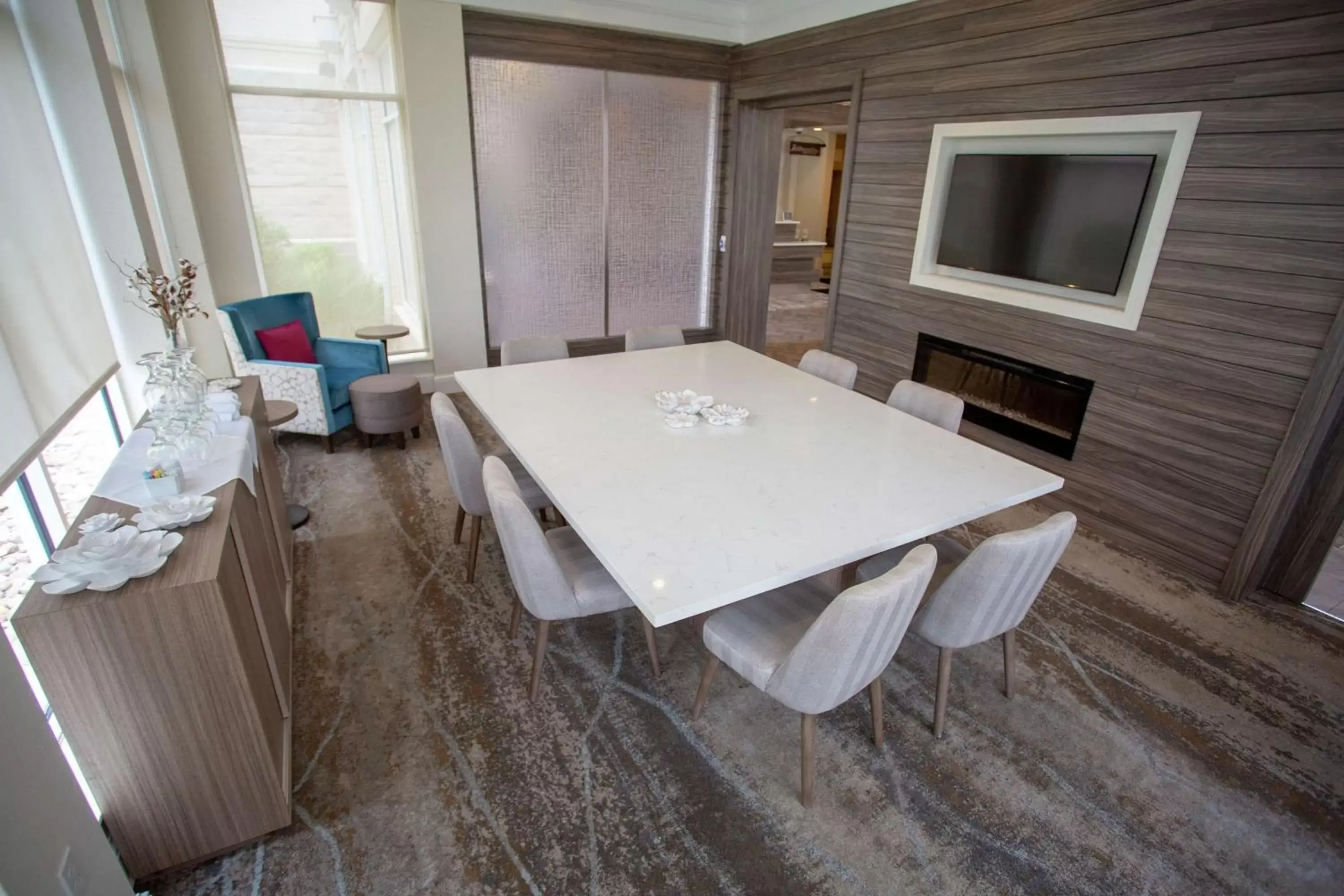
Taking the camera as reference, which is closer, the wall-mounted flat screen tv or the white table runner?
the white table runner

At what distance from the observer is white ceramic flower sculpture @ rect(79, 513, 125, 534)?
5.06 ft

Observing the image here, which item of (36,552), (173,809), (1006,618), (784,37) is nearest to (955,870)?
(1006,618)

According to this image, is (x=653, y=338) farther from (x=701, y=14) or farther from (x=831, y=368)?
(x=701, y=14)

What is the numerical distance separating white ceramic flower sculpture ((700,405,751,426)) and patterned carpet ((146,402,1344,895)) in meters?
0.59

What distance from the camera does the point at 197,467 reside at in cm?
197

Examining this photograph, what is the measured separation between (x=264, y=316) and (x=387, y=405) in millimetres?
1002

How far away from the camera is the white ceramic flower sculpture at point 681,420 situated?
2.54 metres

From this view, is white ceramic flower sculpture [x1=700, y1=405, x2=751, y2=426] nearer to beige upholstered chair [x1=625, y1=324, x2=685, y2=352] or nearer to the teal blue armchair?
beige upholstered chair [x1=625, y1=324, x2=685, y2=352]

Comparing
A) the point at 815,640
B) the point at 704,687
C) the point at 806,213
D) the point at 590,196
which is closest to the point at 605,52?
the point at 590,196

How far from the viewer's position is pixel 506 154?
199 inches

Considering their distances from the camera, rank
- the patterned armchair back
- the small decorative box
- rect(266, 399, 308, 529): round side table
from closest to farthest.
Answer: the small decorative box, rect(266, 399, 308, 529): round side table, the patterned armchair back

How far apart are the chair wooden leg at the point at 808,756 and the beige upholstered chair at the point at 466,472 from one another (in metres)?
1.22

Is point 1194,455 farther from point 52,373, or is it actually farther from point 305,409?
point 305,409

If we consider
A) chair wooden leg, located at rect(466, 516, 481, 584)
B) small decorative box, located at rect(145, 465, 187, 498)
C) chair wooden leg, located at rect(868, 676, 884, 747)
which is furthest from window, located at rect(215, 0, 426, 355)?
chair wooden leg, located at rect(868, 676, 884, 747)
